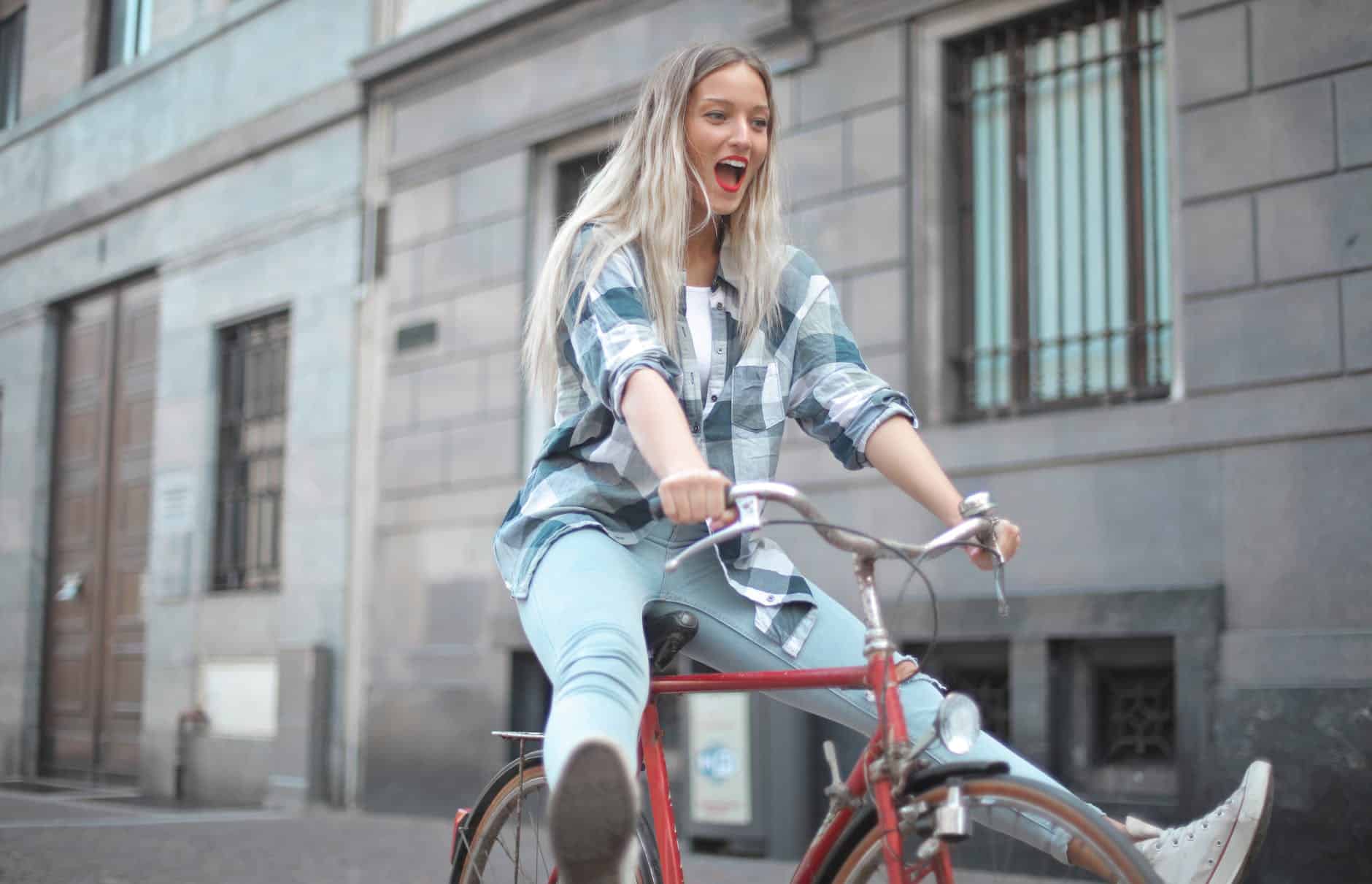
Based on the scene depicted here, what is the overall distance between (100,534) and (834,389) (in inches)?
476

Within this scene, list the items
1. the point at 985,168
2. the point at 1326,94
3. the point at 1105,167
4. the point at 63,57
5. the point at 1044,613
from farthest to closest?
the point at 63,57
the point at 985,168
the point at 1105,167
the point at 1044,613
the point at 1326,94

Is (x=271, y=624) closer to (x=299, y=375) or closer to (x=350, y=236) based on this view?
(x=299, y=375)

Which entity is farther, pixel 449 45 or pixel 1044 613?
pixel 449 45

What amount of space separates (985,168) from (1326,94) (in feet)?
6.16

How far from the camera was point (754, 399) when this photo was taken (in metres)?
3.01

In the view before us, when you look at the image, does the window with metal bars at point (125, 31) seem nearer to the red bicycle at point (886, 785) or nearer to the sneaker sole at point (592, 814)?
the red bicycle at point (886, 785)

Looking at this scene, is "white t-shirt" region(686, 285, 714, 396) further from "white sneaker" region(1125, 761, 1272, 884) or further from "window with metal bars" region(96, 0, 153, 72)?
"window with metal bars" region(96, 0, 153, 72)

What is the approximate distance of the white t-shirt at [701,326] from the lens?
2.99 metres

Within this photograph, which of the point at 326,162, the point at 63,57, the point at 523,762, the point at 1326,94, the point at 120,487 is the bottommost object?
the point at 523,762

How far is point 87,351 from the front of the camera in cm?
1450

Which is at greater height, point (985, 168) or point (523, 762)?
point (985, 168)

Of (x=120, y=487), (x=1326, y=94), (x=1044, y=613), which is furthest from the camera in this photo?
(x=120, y=487)

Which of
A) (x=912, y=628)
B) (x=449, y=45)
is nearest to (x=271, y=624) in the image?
(x=449, y=45)

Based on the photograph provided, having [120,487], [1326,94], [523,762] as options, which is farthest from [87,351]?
[523,762]
